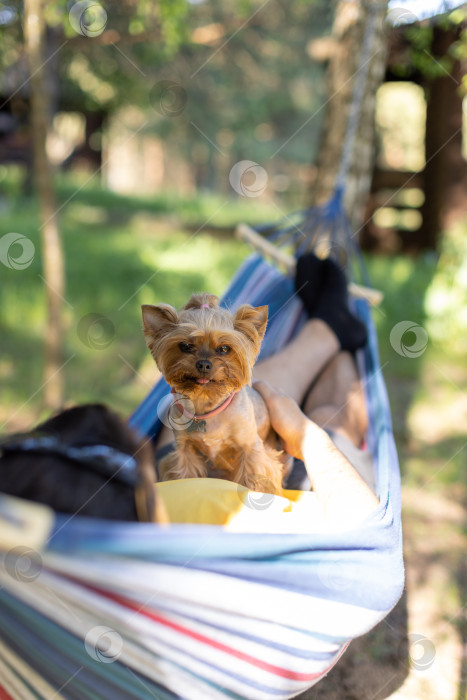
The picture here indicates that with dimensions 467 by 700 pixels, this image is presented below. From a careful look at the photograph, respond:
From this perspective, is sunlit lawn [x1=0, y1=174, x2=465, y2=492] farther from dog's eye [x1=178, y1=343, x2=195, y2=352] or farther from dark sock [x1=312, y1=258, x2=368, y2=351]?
dog's eye [x1=178, y1=343, x2=195, y2=352]

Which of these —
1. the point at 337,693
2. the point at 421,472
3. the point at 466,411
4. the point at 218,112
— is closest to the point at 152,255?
the point at 466,411

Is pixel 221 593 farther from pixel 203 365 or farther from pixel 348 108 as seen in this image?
pixel 348 108

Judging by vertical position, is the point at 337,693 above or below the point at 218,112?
below

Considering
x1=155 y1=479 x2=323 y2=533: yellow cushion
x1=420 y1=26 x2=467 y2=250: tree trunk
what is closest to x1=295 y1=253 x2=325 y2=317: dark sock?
x1=155 y1=479 x2=323 y2=533: yellow cushion

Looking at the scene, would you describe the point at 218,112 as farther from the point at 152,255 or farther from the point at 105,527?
the point at 105,527

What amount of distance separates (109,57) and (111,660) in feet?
39.2

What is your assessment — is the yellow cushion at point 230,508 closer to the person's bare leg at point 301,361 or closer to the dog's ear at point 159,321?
the dog's ear at point 159,321

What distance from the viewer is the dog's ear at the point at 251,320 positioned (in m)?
1.94

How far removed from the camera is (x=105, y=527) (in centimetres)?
125

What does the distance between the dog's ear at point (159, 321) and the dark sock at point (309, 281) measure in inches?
62.5

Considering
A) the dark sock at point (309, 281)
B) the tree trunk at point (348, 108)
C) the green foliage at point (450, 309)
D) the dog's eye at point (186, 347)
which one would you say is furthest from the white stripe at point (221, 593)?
the green foliage at point (450, 309)

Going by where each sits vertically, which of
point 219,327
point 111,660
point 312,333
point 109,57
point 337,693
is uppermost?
point 109,57

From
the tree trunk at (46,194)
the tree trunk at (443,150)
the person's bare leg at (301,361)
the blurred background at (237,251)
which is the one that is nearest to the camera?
the person's bare leg at (301,361)

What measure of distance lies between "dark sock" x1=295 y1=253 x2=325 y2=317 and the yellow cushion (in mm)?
1694
